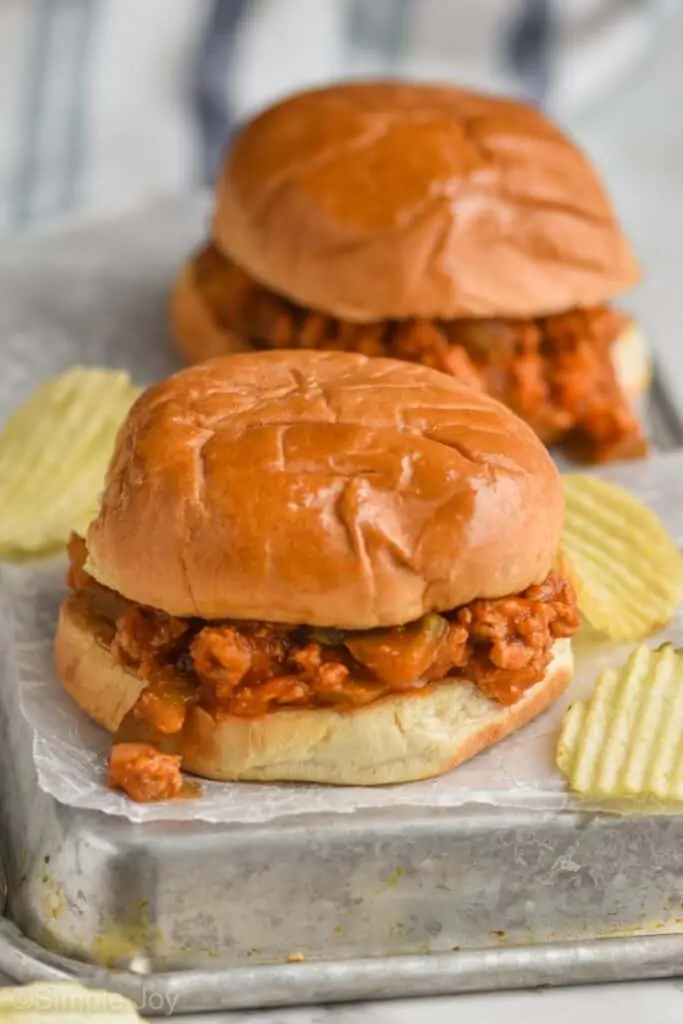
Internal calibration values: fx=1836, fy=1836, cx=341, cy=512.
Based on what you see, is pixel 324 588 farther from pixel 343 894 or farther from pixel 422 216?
pixel 422 216

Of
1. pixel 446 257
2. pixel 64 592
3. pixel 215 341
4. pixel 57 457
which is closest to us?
pixel 64 592

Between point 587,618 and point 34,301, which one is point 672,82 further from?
point 587,618

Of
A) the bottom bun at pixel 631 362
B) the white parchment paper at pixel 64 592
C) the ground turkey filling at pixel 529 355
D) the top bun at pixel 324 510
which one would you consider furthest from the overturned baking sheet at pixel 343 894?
the bottom bun at pixel 631 362

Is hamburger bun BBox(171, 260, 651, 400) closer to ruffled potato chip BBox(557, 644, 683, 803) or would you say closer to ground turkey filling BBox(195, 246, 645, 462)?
ground turkey filling BBox(195, 246, 645, 462)

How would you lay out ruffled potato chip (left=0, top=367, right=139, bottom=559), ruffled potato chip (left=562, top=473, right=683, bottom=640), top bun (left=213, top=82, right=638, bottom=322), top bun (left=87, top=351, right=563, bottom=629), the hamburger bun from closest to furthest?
top bun (left=87, top=351, right=563, bottom=629) < ruffled potato chip (left=562, top=473, right=683, bottom=640) < ruffled potato chip (left=0, top=367, right=139, bottom=559) < top bun (left=213, top=82, right=638, bottom=322) < the hamburger bun

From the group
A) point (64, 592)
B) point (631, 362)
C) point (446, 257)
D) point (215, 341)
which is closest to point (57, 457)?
point (64, 592)

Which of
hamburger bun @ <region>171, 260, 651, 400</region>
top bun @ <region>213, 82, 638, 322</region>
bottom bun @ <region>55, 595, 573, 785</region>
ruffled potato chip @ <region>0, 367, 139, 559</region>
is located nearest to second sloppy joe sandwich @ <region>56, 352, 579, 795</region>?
bottom bun @ <region>55, 595, 573, 785</region>
